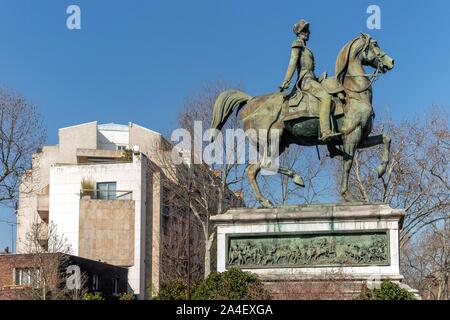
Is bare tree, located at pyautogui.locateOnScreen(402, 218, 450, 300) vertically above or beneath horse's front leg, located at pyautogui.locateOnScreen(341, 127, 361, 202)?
beneath

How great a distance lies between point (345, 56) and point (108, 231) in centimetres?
3468

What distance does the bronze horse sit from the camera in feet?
72.2

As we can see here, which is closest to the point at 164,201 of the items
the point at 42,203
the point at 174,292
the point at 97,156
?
the point at 97,156

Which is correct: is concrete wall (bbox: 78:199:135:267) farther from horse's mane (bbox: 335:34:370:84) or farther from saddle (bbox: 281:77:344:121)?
horse's mane (bbox: 335:34:370:84)

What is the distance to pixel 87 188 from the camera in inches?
2197

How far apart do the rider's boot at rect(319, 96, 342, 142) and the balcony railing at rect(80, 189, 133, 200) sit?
115 ft

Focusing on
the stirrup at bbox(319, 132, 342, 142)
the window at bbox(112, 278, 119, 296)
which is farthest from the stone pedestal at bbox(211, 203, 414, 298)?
the window at bbox(112, 278, 119, 296)

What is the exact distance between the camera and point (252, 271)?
21562 millimetres

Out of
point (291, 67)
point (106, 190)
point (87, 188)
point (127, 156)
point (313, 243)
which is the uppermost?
point (127, 156)

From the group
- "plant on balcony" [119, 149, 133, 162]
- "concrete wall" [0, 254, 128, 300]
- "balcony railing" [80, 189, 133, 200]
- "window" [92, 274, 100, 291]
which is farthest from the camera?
"plant on balcony" [119, 149, 133, 162]

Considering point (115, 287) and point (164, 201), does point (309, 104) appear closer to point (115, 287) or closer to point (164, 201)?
point (115, 287)
